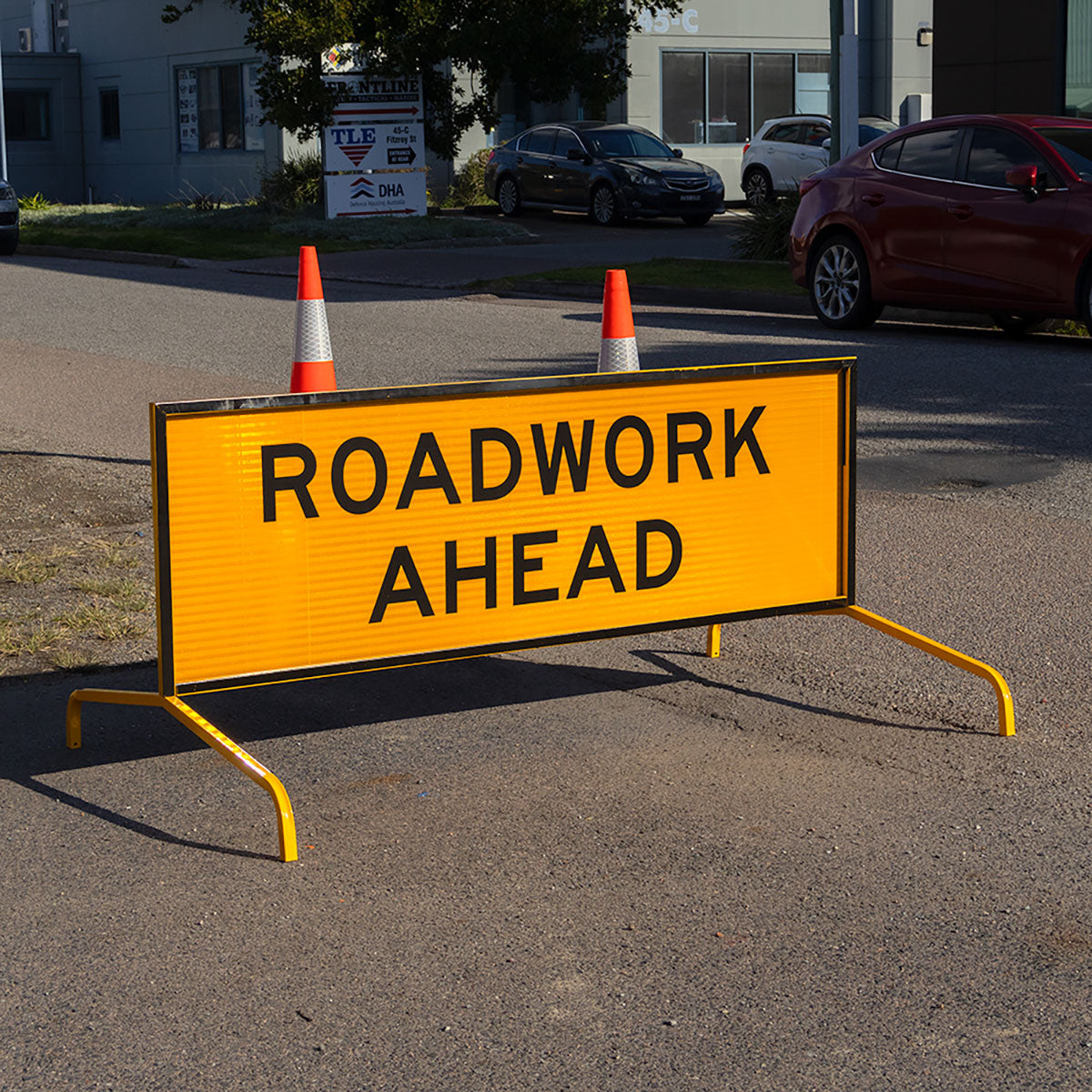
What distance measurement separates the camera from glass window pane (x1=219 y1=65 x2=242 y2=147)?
121 feet

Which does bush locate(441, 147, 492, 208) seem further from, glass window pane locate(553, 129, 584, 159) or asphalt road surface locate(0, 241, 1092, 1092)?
asphalt road surface locate(0, 241, 1092, 1092)

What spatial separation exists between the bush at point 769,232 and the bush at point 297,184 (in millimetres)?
11833

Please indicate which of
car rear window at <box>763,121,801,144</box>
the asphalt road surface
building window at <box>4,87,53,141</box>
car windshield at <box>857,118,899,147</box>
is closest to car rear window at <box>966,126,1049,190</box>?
the asphalt road surface

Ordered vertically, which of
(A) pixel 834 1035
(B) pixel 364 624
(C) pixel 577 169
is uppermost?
(C) pixel 577 169

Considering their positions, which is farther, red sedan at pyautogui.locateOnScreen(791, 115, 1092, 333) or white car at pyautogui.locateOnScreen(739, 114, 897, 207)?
white car at pyautogui.locateOnScreen(739, 114, 897, 207)

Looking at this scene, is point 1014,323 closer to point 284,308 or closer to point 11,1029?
point 284,308

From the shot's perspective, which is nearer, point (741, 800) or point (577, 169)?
point (741, 800)

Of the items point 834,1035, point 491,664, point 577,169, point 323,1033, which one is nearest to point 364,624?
point 491,664

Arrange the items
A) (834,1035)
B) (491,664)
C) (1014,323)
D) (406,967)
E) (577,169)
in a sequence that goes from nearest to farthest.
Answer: (834,1035) → (406,967) → (491,664) → (1014,323) → (577,169)

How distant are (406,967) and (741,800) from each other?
3.88ft

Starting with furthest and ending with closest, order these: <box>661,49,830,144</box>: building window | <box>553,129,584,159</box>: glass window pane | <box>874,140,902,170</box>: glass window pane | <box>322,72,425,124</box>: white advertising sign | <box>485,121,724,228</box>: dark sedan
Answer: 1. <box>661,49,830,144</box>: building window
2. <box>553,129,584,159</box>: glass window pane
3. <box>485,121,724,228</box>: dark sedan
4. <box>322,72,425,124</box>: white advertising sign
5. <box>874,140,902,170</box>: glass window pane

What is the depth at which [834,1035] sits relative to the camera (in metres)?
3.16

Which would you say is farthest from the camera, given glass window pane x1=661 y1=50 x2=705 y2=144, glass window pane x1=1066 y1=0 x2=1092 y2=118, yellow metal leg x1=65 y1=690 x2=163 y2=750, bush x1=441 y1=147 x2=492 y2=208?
glass window pane x1=661 y1=50 x2=705 y2=144

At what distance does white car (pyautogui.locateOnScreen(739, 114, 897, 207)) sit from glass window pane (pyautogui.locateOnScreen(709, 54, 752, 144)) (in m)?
3.05
